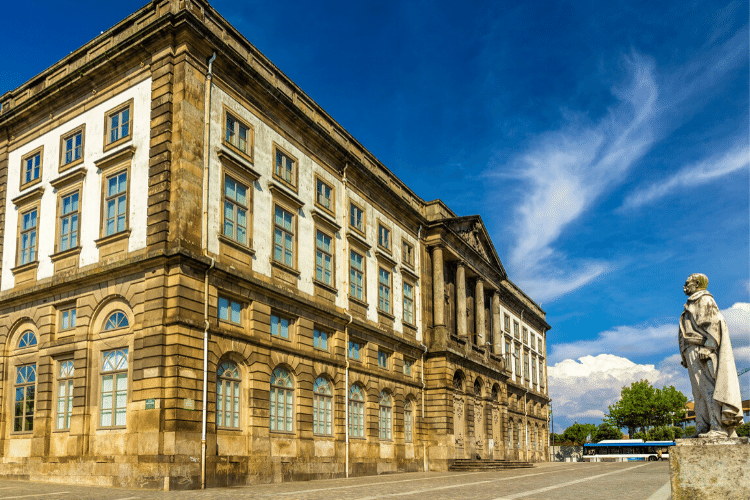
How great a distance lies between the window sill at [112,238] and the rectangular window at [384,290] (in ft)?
50.3

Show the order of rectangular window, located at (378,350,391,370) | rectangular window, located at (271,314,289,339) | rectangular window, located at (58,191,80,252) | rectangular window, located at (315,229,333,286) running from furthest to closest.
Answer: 1. rectangular window, located at (378,350,391,370)
2. rectangular window, located at (315,229,333,286)
3. rectangular window, located at (271,314,289,339)
4. rectangular window, located at (58,191,80,252)

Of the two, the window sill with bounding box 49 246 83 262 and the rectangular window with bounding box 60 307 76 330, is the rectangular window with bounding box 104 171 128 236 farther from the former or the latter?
the rectangular window with bounding box 60 307 76 330

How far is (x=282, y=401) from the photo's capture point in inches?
1022

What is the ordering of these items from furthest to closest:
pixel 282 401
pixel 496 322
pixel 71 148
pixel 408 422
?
pixel 496 322, pixel 408 422, pixel 282 401, pixel 71 148

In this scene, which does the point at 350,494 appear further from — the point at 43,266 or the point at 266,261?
the point at 43,266

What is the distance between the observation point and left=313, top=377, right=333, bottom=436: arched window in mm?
28188

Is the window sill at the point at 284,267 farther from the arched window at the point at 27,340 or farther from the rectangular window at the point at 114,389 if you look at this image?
the arched window at the point at 27,340

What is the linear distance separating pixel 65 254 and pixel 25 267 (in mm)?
2802

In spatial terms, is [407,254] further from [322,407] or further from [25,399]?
[25,399]

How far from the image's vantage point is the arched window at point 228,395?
2248 cm

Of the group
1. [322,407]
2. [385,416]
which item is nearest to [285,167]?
[322,407]

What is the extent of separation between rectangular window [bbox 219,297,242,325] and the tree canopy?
7734 centimetres

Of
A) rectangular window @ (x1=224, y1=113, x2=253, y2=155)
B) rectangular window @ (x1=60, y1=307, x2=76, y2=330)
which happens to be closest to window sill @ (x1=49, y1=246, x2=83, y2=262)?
rectangular window @ (x1=60, y1=307, x2=76, y2=330)

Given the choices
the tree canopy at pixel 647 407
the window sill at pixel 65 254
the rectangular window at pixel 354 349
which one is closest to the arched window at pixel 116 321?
the window sill at pixel 65 254
